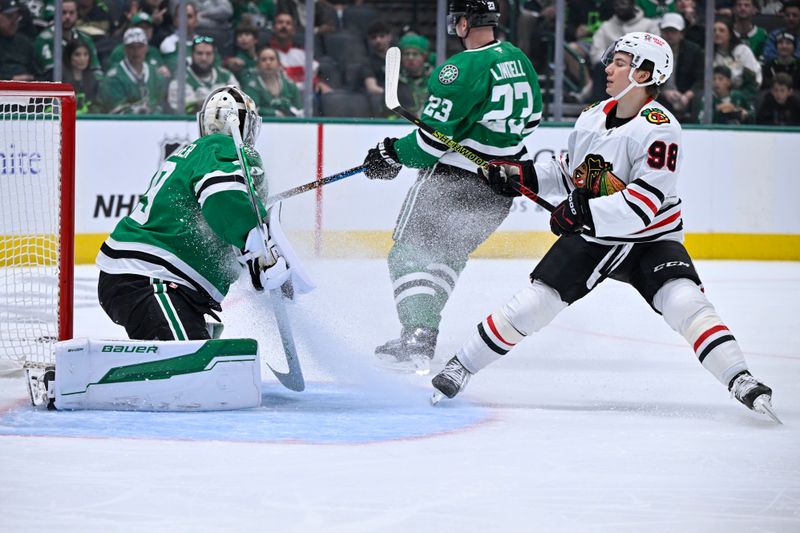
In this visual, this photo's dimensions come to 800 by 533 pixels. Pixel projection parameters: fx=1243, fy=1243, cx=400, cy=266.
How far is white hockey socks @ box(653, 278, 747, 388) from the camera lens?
3078 mm

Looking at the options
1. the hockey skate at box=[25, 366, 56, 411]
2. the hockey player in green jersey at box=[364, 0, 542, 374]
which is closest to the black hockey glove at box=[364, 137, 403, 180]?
the hockey player in green jersey at box=[364, 0, 542, 374]

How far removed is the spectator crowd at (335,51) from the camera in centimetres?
666

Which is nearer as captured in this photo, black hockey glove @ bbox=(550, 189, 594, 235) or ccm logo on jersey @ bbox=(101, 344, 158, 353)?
ccm logo on jersey @ bbox=(101, 344, 158, 353)

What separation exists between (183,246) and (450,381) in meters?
0.76

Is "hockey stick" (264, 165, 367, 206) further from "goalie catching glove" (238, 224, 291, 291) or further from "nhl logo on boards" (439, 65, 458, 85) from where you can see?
"goalie catching glove" (238, 224, 291, 291)

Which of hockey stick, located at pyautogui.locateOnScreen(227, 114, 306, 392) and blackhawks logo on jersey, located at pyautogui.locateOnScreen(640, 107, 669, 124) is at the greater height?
blackhawks logo on jersey, located at pyautogui.locateOnScreen(640, 107, 669, 124)

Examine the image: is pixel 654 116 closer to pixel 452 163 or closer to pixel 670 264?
pixel 670 264

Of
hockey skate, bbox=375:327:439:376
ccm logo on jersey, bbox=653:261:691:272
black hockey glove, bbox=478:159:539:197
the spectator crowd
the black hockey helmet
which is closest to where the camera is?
ccm logo on jersey, bbox=653:261:691:272

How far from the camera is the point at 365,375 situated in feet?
11.5

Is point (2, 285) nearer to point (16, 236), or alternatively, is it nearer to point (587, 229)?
point (16, 236)

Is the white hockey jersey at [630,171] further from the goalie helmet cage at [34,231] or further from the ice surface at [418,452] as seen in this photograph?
the goalie helmet cage at [34,231]

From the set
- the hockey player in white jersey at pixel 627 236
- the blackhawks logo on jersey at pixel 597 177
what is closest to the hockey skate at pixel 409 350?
the hockey player in white jersey at pixel 627 236

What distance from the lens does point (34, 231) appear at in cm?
403

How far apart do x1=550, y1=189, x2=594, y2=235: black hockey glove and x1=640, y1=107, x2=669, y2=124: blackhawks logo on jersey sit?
24 cm
